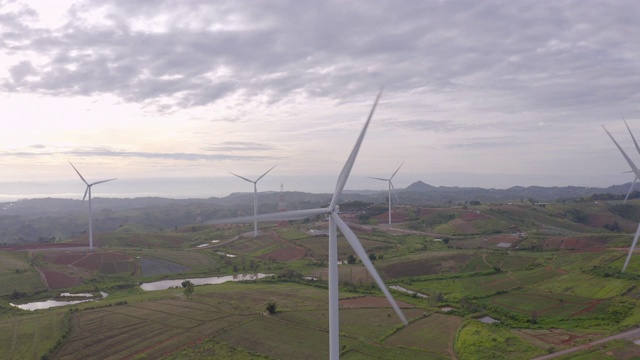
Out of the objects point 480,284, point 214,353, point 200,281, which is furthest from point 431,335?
point 200,281

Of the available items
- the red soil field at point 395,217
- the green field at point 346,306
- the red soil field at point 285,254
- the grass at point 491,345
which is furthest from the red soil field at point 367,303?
the red soil field at point 395,217

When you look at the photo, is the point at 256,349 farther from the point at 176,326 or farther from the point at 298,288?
the point at 298,288

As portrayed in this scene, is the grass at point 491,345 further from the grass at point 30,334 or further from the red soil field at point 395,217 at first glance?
the red soil field at point 395,217

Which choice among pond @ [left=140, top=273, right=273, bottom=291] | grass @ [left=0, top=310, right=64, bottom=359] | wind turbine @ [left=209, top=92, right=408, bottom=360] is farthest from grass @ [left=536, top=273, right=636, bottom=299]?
grass @ [left=0, top=310, right=64, bottom=359]

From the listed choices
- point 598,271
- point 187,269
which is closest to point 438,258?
point 598,271

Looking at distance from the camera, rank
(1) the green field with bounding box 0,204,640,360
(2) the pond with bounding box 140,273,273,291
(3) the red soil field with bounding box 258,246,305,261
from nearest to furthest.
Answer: (1) the green field with bounding box 0,204,640,360 → (2) the pond with bounding box 140,273,273,291 → (3) the red soil field with bounding box 258,246,305,261

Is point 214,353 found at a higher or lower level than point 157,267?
higher

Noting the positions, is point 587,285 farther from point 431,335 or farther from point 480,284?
point 431,335

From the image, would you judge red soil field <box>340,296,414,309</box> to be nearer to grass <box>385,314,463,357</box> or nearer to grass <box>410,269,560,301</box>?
grass <box>385,314,463,357</box>
